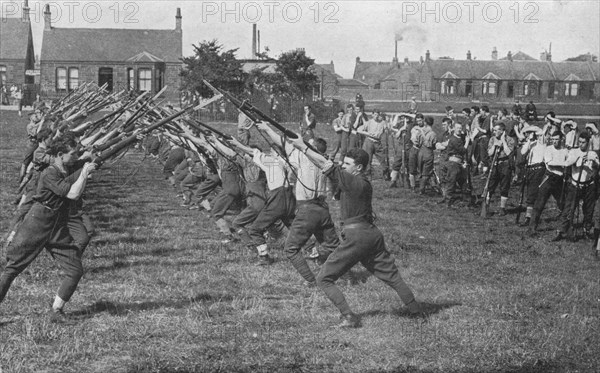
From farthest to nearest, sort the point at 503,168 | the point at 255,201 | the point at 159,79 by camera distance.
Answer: the point at 159,79, the point at 503,168, the point at 255,201

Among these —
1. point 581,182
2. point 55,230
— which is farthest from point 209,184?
point 581,182

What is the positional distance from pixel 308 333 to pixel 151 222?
304 inches

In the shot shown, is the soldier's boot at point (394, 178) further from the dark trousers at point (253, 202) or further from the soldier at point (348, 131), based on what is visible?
the dark trousers at point (253, 202)

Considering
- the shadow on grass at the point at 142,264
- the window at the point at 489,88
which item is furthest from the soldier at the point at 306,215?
the window at the point at 489,88

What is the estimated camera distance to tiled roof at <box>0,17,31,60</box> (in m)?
65.9

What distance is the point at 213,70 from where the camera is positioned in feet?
163

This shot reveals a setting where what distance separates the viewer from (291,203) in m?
11.0

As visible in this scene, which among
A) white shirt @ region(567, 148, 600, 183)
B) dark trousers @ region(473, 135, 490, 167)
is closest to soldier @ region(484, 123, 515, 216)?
dark trousers @ region(473, 135, 490, 167)

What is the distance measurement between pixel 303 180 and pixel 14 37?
215 ft

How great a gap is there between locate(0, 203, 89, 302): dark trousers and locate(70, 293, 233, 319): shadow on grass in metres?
0.56

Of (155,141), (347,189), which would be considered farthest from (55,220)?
(155,141)

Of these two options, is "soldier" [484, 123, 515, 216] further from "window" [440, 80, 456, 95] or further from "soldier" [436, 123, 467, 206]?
"window" [440, 80, 456, 95]

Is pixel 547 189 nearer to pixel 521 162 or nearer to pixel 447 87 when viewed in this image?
pixel 521 162

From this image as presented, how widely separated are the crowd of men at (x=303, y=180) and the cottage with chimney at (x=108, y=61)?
130 ft
